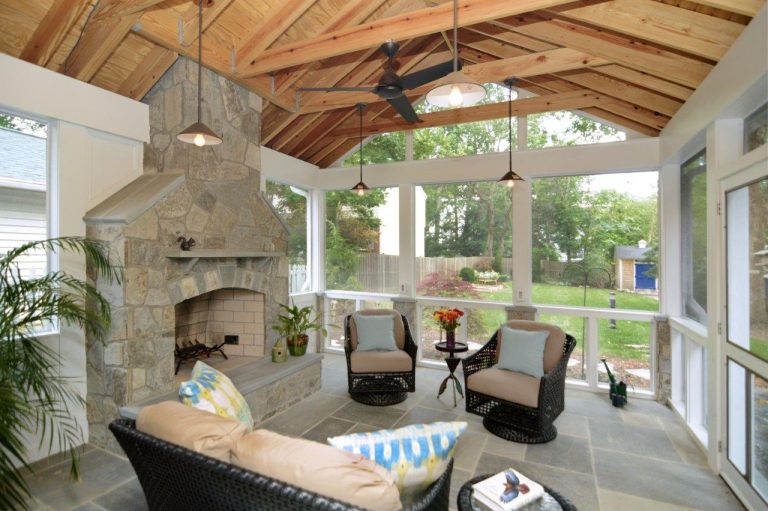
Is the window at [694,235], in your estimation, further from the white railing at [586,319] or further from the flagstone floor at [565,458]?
the flagstone floor at [565,458]

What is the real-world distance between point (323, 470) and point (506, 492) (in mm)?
922

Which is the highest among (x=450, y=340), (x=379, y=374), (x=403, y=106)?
(x=403, y=106)

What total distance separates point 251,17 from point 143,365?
3.17 meters

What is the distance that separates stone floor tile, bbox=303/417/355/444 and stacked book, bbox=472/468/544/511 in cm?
183

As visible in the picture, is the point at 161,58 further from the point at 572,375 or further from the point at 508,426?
the point at 572,375

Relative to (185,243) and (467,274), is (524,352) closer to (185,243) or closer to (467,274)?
(467,274)

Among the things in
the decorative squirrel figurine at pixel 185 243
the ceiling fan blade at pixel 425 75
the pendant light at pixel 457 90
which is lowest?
the decorative squirrel figurine at pixel 185 243

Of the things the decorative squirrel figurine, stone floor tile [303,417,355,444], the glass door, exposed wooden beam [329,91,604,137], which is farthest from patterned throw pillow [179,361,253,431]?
exposed wooden beam [329,91,604,137]

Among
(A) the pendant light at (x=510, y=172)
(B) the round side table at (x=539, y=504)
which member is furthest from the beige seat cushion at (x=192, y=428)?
(A) the pendant light at (x=510, y=172)

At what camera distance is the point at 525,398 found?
329 cm

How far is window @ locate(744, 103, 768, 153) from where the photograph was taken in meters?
2.46

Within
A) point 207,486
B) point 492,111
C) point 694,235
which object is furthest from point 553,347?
point 207,486

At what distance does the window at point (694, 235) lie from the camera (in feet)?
12.1

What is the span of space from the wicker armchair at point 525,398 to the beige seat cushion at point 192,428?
241 centimetres
